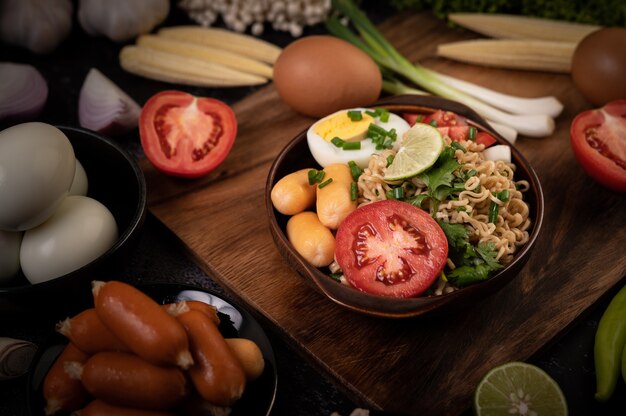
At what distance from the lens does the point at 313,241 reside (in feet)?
5.27

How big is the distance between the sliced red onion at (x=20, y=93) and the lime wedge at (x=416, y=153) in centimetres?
133

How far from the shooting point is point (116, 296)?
127 cm

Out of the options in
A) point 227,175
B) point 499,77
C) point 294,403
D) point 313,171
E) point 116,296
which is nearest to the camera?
point 116,296

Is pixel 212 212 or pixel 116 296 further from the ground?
pixel 116 296

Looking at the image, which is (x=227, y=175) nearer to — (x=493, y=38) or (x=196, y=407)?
(x=196, y=407)

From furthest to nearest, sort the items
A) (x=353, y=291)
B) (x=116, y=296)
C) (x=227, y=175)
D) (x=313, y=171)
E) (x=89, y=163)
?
(x=227, y=175)
(x=89, y=163)
(x=313, y=171)
(x=353, y=291)
(x=116, y=296)

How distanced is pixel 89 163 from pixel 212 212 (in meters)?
0.39

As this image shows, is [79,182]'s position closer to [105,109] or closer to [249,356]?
[105,109]

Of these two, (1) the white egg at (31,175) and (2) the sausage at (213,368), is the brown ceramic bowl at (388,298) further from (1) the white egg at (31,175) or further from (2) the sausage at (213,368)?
(1) the white egg at (31,175)

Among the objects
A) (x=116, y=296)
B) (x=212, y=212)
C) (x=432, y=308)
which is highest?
(x=116, y=296)

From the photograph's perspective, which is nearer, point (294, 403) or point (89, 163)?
point (294, 403)

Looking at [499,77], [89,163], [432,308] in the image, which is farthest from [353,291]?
[499,77]

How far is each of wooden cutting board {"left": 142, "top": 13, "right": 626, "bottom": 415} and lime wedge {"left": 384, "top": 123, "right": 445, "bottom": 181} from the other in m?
0.38

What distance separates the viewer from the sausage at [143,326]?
1229 mm
